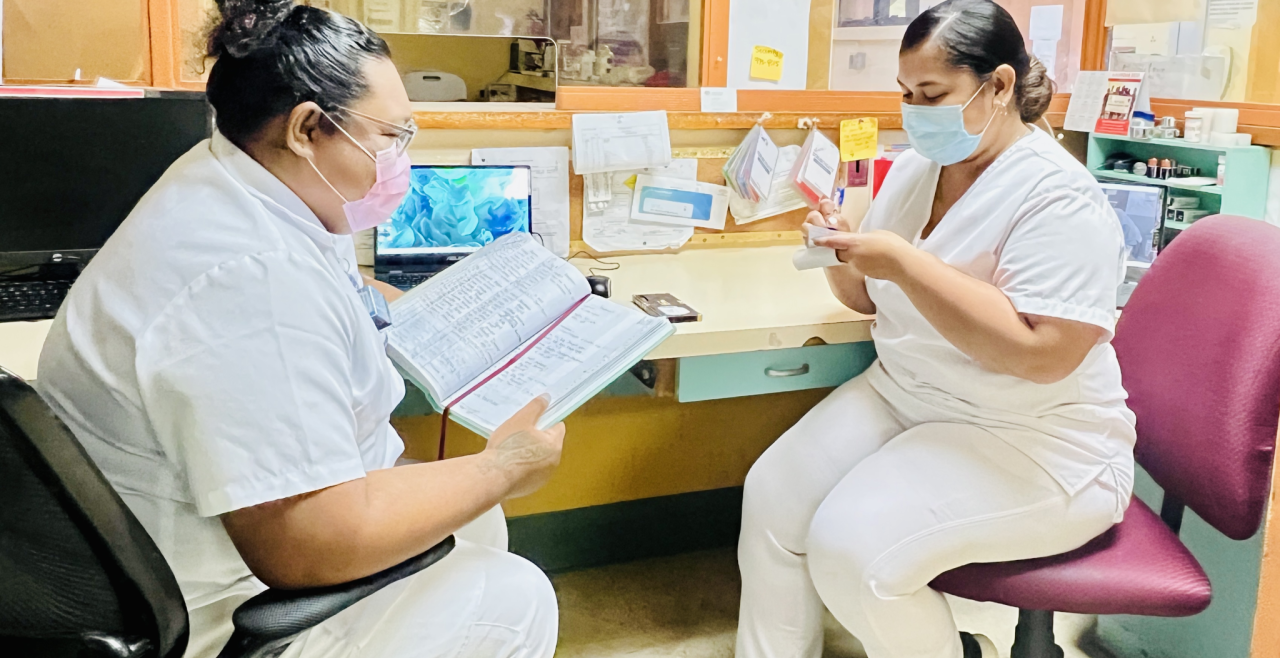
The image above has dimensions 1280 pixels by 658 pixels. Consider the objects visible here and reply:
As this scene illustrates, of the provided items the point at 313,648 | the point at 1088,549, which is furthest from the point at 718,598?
the point at 313,648

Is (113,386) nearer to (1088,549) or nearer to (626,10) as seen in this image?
(1088,549)

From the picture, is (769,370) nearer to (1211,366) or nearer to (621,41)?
(1211,366)

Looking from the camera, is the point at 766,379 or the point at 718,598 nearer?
the point at 766,379

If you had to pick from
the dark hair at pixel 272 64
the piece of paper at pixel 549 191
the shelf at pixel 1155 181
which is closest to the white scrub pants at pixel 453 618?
the dark hair at pixel 272 64

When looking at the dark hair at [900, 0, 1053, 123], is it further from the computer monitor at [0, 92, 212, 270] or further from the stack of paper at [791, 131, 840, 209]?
the computer monitor at [0, 92, 212, 270]

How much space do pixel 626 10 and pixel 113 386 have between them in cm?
186

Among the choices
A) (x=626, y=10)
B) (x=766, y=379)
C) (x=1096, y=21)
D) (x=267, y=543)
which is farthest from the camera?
(x=626, y=10)

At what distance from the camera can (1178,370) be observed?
4.62ft

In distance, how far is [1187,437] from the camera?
1.37m

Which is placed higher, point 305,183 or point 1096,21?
point 1096,21

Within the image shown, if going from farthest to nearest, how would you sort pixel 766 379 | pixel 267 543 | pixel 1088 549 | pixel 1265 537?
pixel 766 379, pixel 1088 549, pixel 267 543, pixel 1265 537

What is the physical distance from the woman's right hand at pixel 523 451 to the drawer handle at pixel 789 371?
0.53 m

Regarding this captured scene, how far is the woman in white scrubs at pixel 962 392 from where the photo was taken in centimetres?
129

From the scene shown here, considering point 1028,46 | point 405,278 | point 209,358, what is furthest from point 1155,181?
point 209,358
